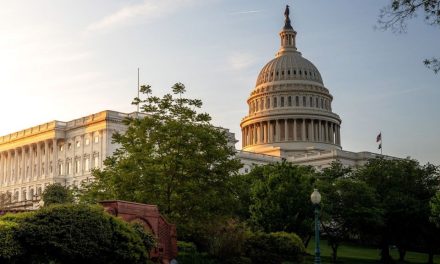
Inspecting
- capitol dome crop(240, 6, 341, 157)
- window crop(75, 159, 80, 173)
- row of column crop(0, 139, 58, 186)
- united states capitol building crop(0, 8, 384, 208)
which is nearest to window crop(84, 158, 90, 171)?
united states capitol building crop(0, 8, 384, 208)

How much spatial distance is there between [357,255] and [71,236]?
5255cm

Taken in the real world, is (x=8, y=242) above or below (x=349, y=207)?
below

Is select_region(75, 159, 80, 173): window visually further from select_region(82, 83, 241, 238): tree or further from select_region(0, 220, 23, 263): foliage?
select_region(0, 220, 23, 263): foliage

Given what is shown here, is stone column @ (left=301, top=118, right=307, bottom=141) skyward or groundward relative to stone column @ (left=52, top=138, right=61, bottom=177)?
skyward

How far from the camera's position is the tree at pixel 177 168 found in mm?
49250

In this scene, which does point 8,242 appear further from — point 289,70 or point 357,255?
point 289,70

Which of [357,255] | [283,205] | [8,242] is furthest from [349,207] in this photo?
[8,242]

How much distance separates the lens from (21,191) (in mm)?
142250

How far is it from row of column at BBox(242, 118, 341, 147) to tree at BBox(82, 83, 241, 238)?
126 metres

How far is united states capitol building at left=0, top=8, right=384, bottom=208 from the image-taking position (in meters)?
130

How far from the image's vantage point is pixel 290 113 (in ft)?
585

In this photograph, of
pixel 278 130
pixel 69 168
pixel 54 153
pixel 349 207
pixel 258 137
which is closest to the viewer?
pixel 349 207

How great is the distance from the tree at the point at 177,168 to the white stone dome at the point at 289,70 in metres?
132

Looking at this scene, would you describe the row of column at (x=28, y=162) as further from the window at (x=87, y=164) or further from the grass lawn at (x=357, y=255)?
the grass lawn at (x=357, y=255)
